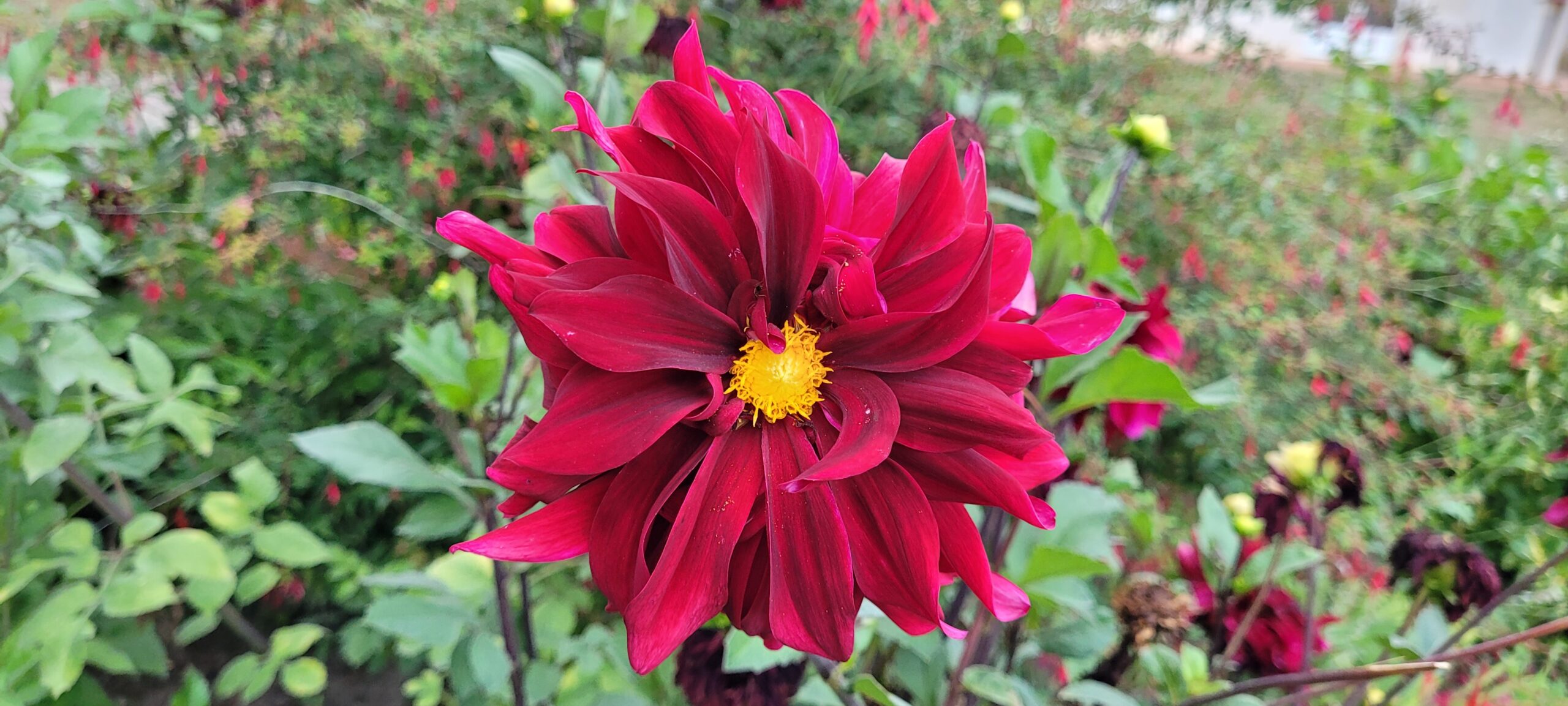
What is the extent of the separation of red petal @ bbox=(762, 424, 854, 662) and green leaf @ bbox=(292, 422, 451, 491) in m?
0.27

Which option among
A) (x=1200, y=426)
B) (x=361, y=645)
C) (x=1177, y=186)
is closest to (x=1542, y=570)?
(x=1200, y=426)

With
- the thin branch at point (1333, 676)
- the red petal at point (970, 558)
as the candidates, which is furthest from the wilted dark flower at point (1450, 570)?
the red petal at point (970, 558)

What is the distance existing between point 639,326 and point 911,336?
10cm

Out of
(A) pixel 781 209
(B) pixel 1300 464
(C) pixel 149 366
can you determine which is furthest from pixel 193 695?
(B) pixel 1300 464

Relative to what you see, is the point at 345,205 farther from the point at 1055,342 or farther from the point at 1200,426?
the point at 1200,426

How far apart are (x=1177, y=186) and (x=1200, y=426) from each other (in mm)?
397

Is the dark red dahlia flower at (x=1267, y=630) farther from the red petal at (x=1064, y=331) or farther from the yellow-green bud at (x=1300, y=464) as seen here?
the red petal at (x=1064, y=331)

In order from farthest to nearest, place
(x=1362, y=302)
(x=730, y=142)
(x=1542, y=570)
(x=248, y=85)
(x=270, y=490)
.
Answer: (x=1362, y=302), (x=248, y=85), (x=270, y=490), (x=1542, y=570), (x=730, y=142)

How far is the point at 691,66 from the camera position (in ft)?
1.02

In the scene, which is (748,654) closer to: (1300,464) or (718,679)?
(718,679)

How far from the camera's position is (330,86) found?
1.09 m

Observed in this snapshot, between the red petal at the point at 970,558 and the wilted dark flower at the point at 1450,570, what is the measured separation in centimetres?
55

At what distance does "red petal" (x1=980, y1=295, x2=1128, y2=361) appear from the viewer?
29 centimetres

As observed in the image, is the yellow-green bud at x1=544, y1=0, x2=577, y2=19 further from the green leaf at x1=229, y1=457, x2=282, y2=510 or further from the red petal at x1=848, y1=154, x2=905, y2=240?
the green leaf at x1=229, y1=457, x2=282, y2=510
